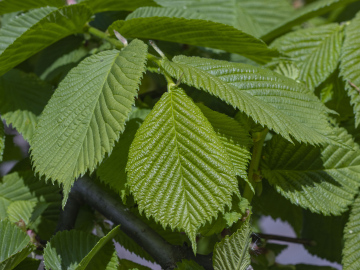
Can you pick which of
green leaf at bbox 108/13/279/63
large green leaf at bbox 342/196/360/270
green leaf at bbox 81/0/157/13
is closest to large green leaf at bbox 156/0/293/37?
green leaf at bbox 81/0/157/13

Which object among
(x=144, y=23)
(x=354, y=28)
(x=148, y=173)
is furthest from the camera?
(x=354, y=28)

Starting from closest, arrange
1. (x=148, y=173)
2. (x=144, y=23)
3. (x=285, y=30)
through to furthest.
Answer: (x=148, y=173), (x=144, y=23), (x=285, y=30)

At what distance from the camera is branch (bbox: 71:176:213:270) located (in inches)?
24.4

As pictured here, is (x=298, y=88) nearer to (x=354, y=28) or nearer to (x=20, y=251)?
(x=354, y=28)

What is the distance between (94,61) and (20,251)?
0.27 meters

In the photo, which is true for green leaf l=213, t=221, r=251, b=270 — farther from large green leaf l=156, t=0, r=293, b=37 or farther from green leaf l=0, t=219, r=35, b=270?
large green leaf l=156, t=0, r=293, b=37

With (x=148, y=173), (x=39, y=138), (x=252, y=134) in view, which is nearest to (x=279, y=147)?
(x=252, y=134)

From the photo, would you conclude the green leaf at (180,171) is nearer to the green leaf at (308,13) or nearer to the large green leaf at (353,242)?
the large green leaf at (353,242)

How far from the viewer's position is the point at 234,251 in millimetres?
537

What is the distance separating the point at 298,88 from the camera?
630 millimetres

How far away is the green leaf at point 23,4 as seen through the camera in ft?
2.37

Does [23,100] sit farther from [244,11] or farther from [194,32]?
[244,11]

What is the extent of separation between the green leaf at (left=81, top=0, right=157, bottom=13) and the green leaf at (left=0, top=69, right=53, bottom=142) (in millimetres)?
176

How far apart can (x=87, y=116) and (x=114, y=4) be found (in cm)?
29
